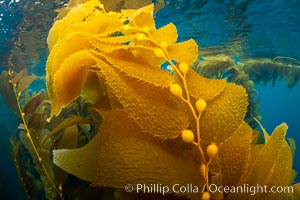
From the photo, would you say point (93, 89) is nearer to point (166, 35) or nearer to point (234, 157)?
point (166, 35)

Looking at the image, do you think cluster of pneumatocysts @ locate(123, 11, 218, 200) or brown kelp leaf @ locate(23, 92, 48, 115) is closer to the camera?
cluster of pneumatocysts @ locate(123, 11, 218, 200)

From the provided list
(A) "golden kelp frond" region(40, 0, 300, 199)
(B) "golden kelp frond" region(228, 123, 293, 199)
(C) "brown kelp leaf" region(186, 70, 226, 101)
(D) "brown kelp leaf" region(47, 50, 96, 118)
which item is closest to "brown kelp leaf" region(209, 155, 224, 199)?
(A) "golden kelp frond" region(40, 0, 300, 199)

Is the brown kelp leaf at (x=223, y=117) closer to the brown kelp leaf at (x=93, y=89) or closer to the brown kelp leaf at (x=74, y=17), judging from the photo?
the brown kelp leaf at (x=93, y=89)

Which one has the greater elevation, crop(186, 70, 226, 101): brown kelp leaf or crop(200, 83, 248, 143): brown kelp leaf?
crop(186, 70, 226, 101): brown kelp leaf

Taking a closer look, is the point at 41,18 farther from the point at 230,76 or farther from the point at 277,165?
the point at 277,165

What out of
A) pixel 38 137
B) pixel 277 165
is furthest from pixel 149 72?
pixel 38 137

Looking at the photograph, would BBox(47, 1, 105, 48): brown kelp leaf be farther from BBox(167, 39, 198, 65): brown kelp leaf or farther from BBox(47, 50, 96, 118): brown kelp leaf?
BBox(167, 39, 198, 65): brown kelp leaf

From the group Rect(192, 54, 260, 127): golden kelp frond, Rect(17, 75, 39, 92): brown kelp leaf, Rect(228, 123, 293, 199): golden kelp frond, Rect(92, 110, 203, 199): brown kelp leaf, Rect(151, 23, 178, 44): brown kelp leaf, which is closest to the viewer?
Rect(92, 110, 203, 199): brown kelp leaf

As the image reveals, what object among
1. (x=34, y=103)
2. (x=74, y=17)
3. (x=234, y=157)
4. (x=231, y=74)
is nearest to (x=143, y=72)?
(x=234, y=157)
